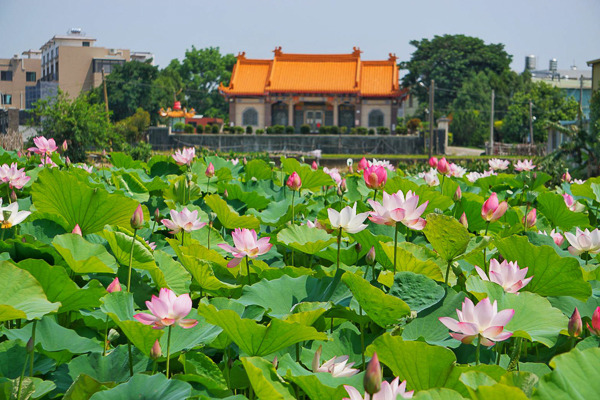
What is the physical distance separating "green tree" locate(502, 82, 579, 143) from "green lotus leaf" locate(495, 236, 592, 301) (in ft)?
109

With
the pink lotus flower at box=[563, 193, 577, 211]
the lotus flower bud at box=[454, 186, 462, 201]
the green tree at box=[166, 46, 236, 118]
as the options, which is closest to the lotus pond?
the lotus flower bud at box=[454, 186, 462, 201]

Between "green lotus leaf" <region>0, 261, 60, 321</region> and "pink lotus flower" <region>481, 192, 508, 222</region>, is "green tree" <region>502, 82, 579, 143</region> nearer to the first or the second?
"pink lotus flower" <region>481, 192, 508, 222</region>

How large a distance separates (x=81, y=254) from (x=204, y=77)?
4689cm

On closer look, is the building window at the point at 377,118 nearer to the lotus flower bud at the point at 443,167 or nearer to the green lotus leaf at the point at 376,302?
the lotus flower bud at the point at 443,167

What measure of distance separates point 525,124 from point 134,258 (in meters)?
35.3

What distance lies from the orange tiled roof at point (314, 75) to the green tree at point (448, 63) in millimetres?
8740

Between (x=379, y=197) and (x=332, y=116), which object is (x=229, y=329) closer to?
(x=379, y=197)

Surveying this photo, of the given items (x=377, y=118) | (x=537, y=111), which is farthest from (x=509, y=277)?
(x=537, y=111)

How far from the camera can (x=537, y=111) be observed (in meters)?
33.8

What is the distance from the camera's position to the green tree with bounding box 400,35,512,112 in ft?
133

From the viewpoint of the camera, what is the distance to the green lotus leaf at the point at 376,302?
1.05 metres

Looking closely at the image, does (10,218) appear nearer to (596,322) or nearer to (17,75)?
(596,322)

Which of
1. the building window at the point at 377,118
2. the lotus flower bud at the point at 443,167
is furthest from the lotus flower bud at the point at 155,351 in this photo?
the building window at the point at 377,118

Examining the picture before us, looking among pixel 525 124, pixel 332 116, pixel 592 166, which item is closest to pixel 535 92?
pixel 525 124
